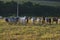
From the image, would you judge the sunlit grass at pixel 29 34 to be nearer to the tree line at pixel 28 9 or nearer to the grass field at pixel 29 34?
the grass field at pixel 29 34

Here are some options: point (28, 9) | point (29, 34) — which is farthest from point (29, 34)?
point (28, 9)

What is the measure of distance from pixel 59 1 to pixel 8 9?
10.2 metres

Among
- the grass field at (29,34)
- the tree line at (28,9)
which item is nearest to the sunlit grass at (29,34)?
the grass field at (29,34)

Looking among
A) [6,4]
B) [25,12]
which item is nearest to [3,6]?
[6,4]

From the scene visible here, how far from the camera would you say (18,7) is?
33031mm

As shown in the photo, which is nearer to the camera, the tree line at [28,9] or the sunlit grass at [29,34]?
the sunlit grass at [29,34]

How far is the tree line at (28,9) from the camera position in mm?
32031

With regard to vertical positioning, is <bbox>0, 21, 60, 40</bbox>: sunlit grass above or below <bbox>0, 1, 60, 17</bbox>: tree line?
above

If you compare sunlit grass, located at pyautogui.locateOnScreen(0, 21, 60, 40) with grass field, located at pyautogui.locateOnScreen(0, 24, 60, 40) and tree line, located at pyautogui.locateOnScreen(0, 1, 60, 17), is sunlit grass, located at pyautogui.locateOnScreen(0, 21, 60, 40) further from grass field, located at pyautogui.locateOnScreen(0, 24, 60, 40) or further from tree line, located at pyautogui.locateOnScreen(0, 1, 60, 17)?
tree line, located at pyautogui.locateOnScreen(0, 1, 60, 17)

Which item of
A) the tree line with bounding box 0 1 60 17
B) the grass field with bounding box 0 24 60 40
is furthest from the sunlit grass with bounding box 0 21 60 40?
the tree line with bounding box 0 1 60 17

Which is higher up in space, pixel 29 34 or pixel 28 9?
pixel 29 34

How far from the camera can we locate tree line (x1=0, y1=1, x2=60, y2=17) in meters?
32.0

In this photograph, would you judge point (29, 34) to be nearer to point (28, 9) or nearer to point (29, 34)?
point (29, 34)

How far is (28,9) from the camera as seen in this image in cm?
3309
